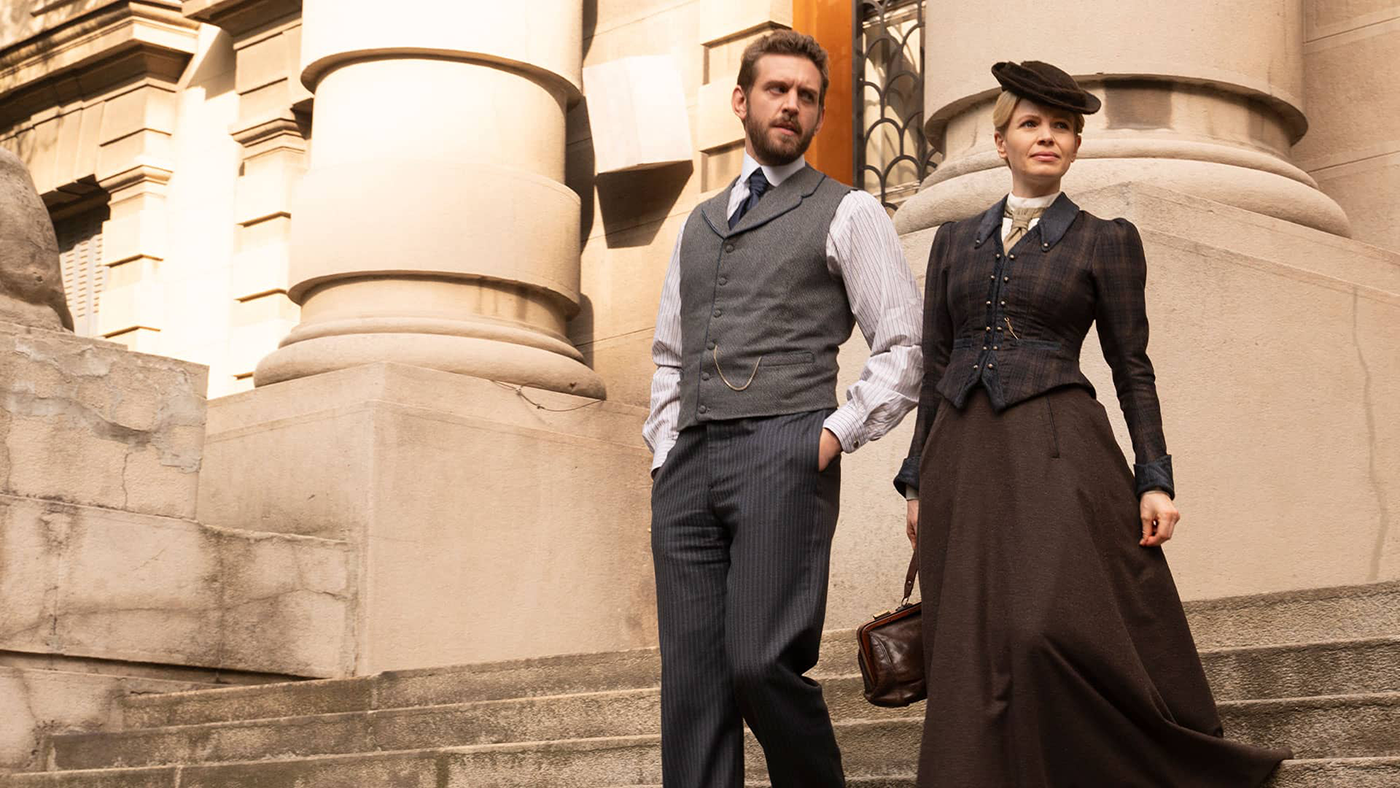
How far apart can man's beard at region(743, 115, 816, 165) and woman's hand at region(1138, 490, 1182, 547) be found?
1045 millimetres

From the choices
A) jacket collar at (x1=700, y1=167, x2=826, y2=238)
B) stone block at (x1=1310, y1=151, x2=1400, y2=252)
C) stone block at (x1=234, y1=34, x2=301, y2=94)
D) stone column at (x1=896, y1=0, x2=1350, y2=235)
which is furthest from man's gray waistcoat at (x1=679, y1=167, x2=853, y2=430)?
stone block at (x1=234, y1=34, x2=301, y2=94)

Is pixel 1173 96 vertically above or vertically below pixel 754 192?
above

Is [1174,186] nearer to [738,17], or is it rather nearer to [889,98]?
[889,98]

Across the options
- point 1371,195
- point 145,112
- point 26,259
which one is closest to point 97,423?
point 26,259

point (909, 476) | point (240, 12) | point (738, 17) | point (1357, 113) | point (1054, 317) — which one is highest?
point (240, 12)

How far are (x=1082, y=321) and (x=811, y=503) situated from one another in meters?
0.71

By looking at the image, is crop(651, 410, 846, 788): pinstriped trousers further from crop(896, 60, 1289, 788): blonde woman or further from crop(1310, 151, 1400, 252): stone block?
crop(1310, 151, 1400, 252): stone block

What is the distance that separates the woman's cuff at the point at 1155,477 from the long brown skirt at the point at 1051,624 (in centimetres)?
3

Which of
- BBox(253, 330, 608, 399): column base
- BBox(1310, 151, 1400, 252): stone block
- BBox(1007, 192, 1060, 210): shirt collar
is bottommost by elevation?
BBox(1007, 192, 1060, 210): shirt collar

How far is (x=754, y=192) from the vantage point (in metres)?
4.23

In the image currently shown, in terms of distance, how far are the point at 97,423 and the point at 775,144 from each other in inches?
169

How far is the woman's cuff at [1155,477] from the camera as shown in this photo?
3936mm

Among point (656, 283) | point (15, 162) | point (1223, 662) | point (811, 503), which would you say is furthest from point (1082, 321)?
point (656, 283)

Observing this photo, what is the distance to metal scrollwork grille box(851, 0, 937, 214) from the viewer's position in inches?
406
